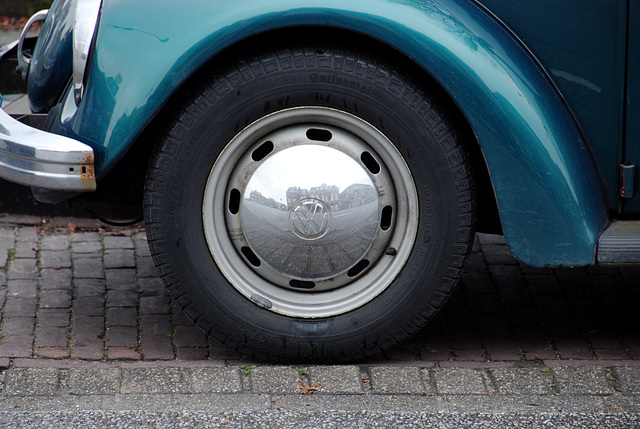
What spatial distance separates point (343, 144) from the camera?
2.70 m

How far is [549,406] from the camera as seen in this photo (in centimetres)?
256

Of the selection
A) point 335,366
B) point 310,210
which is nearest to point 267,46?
point 310,210

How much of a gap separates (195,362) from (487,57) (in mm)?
1436

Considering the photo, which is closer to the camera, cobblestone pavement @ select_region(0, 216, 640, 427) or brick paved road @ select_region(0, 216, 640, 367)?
cobblestone pavement @ select_region(0, 216, 640, 427)

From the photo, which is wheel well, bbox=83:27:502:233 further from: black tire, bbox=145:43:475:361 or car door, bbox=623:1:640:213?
car door, bbox=623:1:640:213

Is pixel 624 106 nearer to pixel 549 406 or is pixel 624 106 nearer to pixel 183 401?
pixel 549 406

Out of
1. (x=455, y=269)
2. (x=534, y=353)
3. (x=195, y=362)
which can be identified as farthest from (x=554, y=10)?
(x=195, y=362)

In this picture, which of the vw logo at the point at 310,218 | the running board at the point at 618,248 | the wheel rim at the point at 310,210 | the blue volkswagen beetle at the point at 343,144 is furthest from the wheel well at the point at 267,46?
the vw logo at the point at 310,218

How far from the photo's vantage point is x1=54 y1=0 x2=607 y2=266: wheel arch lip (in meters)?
A: 2.51

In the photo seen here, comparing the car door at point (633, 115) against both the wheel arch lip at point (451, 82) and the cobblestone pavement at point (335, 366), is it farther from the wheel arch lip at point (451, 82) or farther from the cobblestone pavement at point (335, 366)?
the cobblestone pavement at point (335, 366)

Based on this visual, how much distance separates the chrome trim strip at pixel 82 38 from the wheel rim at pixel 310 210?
52cm

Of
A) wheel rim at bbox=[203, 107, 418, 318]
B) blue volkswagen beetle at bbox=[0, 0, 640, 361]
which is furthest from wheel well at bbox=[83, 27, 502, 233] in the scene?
wheel rim at bbox=[203, 107, 418, 318]

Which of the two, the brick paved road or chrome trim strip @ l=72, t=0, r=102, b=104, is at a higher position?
chrome trim strip @ l=72, t=0, r=102, b=104

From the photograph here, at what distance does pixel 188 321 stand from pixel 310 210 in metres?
0.83
